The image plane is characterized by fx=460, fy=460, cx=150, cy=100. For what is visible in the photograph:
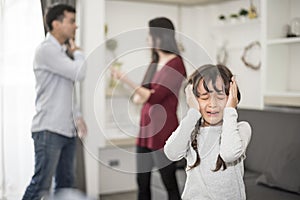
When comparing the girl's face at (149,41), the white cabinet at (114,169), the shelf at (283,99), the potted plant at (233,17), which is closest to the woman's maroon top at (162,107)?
the girl's face at (149,41)

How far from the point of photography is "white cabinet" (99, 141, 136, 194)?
3.21 m

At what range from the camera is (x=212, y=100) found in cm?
137

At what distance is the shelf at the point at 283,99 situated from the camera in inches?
101

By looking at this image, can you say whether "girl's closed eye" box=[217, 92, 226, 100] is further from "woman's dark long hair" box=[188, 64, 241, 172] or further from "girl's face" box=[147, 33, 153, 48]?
"girl's face" box=[147, 33, 153, 48]

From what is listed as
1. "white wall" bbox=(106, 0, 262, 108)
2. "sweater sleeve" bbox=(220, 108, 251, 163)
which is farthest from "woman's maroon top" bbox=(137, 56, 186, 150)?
"white wall" bbox=(106, 0, 262, 108)

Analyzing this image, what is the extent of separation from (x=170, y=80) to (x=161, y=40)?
160 millimetres

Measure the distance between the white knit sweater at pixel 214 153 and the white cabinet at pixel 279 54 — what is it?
1366 mm

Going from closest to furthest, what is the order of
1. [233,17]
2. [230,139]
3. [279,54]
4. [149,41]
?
[230,139], [149,41], [279,54], [233,17]

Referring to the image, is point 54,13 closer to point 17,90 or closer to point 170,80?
point 17,90

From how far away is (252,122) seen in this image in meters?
2.71

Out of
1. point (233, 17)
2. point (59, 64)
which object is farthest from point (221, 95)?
point (233, 17)

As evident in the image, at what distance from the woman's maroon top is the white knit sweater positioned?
0.35 m

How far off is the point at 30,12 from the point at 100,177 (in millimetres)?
1665

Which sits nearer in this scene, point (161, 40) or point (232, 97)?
point (232, 97)
